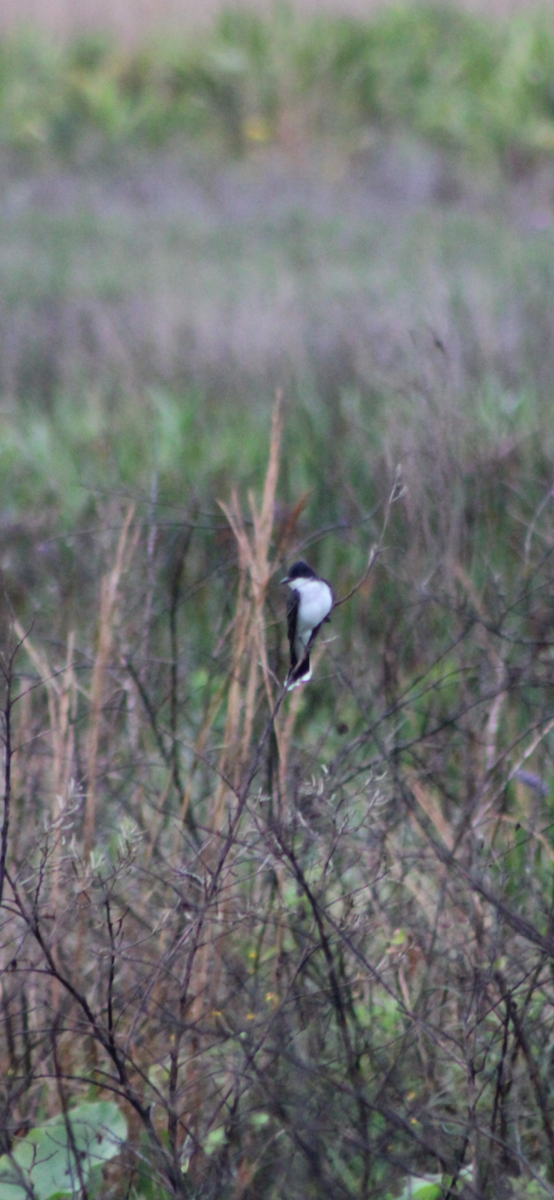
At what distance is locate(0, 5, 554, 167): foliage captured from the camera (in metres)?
15.3

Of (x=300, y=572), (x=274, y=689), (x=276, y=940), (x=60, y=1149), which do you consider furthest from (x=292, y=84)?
(x=300, y=572)

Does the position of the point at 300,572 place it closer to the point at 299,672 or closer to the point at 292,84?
the point at 299,672

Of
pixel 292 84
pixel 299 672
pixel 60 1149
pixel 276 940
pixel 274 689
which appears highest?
pixel 292 84

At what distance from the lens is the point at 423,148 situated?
14.9 metres

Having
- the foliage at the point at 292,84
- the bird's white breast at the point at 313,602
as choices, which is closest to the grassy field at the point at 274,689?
the bird's white breast at the point at 313,602

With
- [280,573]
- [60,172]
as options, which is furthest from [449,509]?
[60,172]

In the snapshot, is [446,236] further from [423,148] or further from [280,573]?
[280,573]

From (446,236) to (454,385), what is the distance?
717 cm

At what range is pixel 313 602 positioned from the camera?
58.7 inches

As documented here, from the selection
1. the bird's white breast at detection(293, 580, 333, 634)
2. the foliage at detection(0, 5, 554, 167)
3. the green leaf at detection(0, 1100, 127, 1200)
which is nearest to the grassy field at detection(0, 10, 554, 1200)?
the green leaf at detection(0, 1100, 127, 1200)

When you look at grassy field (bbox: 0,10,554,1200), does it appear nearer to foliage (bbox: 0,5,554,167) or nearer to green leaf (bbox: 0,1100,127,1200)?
green leaf (bbox: 0,1100,127,1200)

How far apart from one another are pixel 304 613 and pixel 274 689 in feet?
3.88

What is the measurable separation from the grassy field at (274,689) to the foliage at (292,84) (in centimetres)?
138

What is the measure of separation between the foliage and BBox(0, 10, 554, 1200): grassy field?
1382 millimetres
